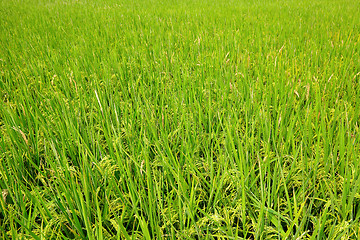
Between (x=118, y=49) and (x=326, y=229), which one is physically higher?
(x=118, y=49)

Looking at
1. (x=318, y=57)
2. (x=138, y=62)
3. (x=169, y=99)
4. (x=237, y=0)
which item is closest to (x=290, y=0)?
(x=237, y=0)

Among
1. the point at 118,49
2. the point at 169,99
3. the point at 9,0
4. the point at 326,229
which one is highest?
the point at 9,0

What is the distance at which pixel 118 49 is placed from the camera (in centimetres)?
223

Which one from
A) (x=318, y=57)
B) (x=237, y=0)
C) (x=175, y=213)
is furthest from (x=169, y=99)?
(x=237, y=0)

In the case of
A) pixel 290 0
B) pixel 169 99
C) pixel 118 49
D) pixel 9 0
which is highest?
pixel 9 0

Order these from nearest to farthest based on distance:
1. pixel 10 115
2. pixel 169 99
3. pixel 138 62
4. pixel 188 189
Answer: pixel 188 189 → pixel 10 115 → pixel 169 99 → pixel 138 62

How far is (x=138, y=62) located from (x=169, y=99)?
2.67 feet

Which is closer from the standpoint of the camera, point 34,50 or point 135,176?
point 135,176

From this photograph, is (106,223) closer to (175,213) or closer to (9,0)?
(175,213)

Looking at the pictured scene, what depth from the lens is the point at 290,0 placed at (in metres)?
6.62

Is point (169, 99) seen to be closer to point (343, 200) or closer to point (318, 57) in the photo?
point (343, 200)

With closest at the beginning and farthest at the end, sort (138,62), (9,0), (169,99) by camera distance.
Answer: (169,99), (138,62), (9,0)

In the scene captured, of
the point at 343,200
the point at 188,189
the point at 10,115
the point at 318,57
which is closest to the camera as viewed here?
the point at 343,200

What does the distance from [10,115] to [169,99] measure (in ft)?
2.30
